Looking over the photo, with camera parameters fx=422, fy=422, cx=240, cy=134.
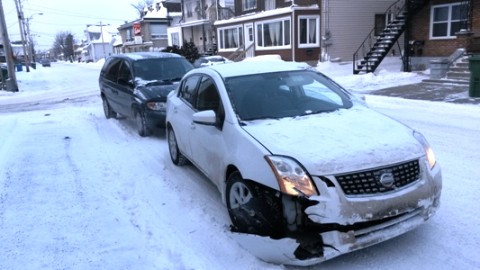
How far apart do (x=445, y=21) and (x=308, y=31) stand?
8891 millimetres

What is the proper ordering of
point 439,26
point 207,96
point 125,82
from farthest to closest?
point 439,26 < point 125,82 < point 207,96

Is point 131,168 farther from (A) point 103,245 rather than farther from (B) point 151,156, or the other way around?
(A) point 103,245

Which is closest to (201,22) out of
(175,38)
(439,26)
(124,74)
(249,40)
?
(175,38)

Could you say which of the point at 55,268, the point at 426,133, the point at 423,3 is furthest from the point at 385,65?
the point at 55,268

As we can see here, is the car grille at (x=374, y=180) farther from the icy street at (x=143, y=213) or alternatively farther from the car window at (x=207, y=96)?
the car window at (x=207, y=96)

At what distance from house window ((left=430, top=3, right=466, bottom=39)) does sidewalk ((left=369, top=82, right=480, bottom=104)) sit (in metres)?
5.13

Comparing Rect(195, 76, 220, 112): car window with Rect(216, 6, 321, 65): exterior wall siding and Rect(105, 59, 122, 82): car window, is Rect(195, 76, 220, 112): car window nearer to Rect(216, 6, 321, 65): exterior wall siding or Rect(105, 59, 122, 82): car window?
Rect(105, 59, 122, 82): car window

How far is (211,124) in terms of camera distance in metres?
4.47

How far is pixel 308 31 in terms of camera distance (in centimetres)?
2620

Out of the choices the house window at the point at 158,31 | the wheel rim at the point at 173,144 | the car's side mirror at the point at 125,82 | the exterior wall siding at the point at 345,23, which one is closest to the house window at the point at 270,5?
the exterior wall siding at the point at 345,23

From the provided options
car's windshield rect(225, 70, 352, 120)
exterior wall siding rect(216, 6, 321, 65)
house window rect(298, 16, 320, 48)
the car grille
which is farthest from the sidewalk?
house window rect(298, 16, 320, 48)

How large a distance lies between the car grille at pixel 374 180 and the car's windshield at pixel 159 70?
6637 millimetres

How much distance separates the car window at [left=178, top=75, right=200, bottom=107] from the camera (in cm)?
562

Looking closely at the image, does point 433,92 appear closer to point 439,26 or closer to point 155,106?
point 439,26
